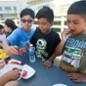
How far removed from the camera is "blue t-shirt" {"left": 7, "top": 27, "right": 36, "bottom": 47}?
220 cm

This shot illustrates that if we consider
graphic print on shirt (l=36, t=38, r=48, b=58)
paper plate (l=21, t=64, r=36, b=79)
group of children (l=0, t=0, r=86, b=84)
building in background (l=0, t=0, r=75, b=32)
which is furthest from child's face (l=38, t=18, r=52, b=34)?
building in background (l=0, t=0, r=75, b=32)

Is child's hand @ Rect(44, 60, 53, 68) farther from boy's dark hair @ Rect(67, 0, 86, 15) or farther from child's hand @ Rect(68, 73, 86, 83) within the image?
boy's dark hair @ Rect(67, 0, 86, 15)

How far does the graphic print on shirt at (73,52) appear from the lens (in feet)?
4.35

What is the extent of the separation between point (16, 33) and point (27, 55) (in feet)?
1.85

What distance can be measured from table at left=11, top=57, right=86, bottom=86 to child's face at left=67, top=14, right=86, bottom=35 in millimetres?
308

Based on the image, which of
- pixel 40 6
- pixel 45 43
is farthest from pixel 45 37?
pixel 40 6

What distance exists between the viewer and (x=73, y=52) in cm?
136

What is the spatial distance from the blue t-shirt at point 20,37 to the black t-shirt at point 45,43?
0.38 metres

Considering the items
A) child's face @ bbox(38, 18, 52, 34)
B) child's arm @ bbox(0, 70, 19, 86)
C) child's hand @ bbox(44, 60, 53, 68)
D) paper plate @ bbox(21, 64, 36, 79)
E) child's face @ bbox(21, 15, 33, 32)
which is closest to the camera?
child's arm @ bbox(0, 70, 19, 86)

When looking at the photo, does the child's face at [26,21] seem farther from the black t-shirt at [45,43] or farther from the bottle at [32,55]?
the bottle at [32,55]

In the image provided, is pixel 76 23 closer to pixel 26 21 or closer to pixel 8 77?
pixel 8 77

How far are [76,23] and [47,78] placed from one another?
0.42 metres

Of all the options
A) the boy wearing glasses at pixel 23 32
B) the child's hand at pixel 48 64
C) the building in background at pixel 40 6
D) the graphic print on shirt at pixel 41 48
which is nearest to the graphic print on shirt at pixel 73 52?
the child's hand at pixel 48 64

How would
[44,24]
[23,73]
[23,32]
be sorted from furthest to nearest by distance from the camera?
[23,32] < [44,24] < [23,73]
